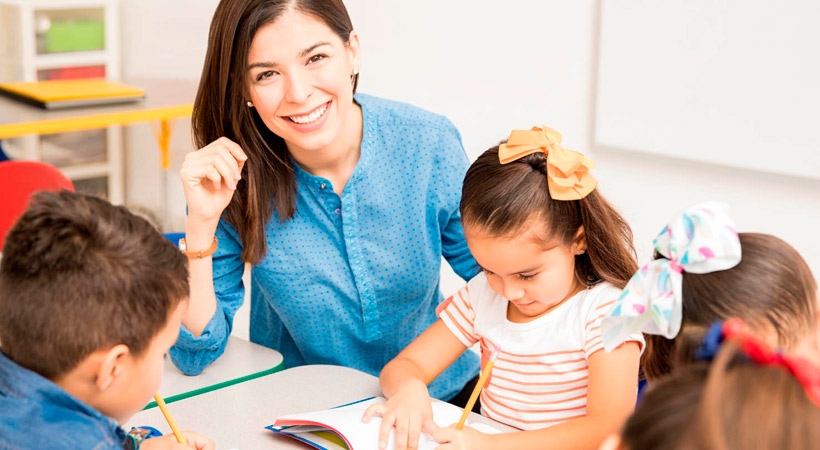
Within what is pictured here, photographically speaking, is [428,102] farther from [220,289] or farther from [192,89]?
[220,289]

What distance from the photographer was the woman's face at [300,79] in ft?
5.09

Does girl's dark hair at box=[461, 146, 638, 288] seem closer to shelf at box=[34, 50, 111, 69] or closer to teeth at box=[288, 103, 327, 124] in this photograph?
teeth at box=[288, 103, 327, 124]

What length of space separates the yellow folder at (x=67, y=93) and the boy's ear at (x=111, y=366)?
241 cm

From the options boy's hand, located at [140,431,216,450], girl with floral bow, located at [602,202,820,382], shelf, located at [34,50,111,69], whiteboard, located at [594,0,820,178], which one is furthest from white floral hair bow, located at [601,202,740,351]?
shelf, located at [34,50,111,69]

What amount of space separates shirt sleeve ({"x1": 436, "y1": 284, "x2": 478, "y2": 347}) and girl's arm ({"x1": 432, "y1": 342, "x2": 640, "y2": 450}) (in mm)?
248

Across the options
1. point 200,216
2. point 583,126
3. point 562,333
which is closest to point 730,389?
point 562,333

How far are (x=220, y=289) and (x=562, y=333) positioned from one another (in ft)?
2.04

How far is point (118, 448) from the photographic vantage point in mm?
1051

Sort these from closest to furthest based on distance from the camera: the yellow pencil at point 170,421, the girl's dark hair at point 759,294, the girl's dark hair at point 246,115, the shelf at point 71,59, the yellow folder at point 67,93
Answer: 1. the girl's dark hair at point 759,294
2. the yellow pencil at point 170,421
3. the girl's dark hair at point 246,115
4. the yellow folder at point 67,93
5. the shelf at point 71,59

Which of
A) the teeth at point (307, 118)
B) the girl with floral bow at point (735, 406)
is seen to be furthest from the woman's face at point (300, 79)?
the girl with floral bow at point (735, 406)

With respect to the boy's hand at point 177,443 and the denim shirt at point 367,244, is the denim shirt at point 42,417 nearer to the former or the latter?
the boy's hand at point 177,443

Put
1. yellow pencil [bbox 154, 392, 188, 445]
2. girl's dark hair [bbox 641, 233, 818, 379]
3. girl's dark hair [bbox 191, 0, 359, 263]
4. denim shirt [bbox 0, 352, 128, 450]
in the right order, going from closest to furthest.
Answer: denim shirt [bbox 0, 352, 128, 450] → girl's dark hair [bbox 641, 233, 818, 379] → yellow pencil [bbox 154, 392, 188, 445] → girl's dark hair [bbox 191, 0, 359, 263]

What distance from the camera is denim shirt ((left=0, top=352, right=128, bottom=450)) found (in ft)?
3.25

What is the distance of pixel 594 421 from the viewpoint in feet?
4.28
